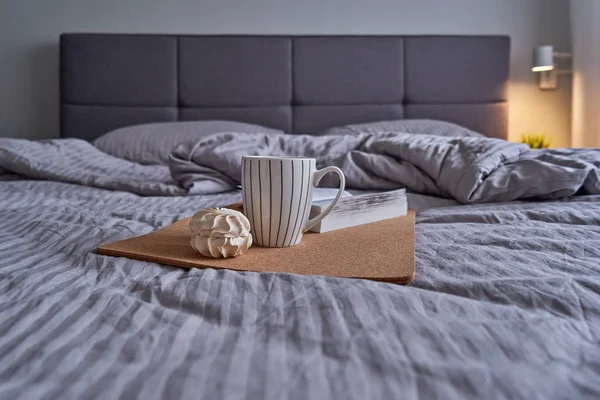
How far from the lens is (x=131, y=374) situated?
13.7 inches

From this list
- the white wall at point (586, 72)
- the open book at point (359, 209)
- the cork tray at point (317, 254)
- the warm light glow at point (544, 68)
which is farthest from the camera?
the warm light glow at point (544, 68)

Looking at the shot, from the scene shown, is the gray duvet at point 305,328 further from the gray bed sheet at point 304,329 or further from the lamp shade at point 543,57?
the lamp shade at point 543,57

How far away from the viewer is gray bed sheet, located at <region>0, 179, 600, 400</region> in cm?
34

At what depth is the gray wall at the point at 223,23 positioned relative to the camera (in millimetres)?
2617

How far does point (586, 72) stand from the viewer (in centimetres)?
251

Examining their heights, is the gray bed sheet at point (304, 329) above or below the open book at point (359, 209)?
below

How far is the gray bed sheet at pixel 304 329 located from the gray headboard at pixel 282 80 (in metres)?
1.85

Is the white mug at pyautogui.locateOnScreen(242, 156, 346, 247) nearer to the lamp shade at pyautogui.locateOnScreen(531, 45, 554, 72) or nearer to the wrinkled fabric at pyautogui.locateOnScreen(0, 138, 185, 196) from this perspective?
the wrinkled fabric at pyautogui.locateOnScreen(0, 138, 185, 196)

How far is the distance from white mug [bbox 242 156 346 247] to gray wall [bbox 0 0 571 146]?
2.14 metres

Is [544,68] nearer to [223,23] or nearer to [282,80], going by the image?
[282,80]

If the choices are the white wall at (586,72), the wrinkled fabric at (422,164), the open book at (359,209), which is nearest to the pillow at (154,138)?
the wrinkled fabric at (422,164)

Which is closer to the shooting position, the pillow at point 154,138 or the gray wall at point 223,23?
the pillow at point 154,138

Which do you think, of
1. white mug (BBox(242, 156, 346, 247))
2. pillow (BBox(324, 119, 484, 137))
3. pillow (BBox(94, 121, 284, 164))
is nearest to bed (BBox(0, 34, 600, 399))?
white mug (BBox(242, 156, 346, 247))

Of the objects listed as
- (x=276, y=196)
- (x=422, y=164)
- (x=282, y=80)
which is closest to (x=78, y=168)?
(x=422, y=164)
